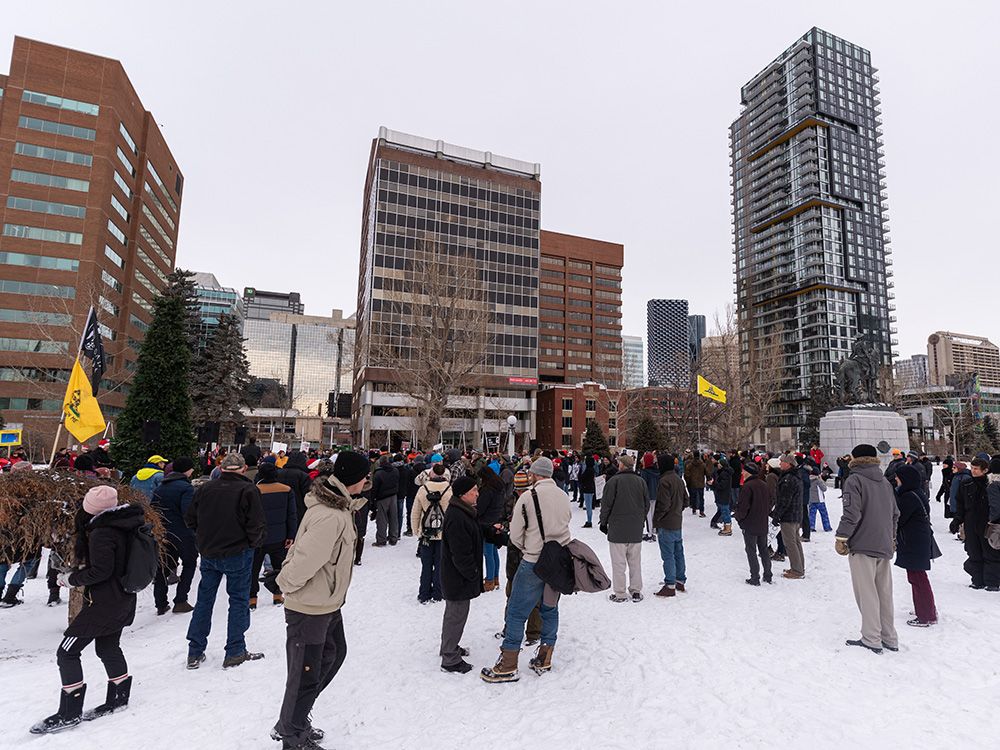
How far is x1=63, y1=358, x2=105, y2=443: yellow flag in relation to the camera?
30.1 ft

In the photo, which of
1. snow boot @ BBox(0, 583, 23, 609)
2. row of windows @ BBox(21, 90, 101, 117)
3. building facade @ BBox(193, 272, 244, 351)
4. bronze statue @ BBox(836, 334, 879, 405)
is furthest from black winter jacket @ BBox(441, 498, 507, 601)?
building facade @ BBox(193, 272, 244, 351)

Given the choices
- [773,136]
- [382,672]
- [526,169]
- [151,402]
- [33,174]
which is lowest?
[382,672]

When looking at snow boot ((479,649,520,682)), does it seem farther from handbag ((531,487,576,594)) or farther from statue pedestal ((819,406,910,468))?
statue pedestal ((819,406,910,468))

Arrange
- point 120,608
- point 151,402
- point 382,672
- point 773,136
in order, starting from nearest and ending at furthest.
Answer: point 120,608 < point 382,672 < point 151,402 < point 773,136

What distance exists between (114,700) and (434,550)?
3.94 m

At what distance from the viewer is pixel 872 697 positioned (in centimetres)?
448

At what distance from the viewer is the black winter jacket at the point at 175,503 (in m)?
6.94

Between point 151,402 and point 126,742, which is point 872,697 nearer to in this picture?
point 126,742

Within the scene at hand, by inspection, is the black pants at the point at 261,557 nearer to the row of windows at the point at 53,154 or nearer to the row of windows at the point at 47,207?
the row of windows at the point at 47,207

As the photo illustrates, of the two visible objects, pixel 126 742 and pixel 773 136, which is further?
pixel 773 136

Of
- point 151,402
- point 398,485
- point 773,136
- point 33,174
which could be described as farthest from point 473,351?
point 773,136

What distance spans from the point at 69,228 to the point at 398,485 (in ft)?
209

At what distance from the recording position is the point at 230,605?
5.05 metres

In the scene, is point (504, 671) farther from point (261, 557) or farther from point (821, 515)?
point (821, 515)
